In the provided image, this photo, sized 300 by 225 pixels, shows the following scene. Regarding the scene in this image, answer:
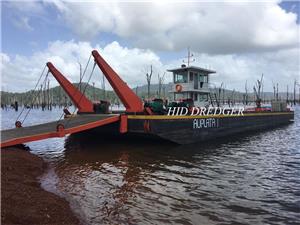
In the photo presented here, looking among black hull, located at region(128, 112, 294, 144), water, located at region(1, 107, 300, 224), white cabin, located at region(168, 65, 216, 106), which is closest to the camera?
water, located at region(1, 107, 300, 224)

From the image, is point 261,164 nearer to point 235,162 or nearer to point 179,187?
point 235,162

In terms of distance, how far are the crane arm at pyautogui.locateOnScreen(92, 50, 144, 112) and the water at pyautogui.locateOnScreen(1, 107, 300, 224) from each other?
2503 mm

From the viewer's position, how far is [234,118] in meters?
25.1

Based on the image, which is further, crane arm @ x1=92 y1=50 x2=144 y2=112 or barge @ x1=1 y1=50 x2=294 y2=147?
crane arm @ x1=92 y1=50 x2=144 y2=112

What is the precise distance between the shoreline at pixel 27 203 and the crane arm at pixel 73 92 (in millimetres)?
11689

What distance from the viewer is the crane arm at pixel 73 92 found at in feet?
70.9

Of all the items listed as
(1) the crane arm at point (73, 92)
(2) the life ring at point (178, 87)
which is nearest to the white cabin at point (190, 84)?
(2) the life ring at point (178, 87)

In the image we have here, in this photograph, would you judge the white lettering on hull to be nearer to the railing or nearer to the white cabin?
the white cabin

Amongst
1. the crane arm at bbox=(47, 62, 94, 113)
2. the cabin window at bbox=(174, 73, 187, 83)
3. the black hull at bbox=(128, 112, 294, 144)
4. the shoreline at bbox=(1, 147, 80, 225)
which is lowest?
the shoreline at bbox=(1, 147, 80, 225)

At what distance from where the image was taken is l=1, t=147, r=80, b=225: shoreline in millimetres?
5988

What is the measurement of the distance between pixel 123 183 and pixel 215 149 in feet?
29.1

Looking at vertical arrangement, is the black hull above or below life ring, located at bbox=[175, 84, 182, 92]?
below

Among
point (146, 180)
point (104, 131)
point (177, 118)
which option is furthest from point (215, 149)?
point (146, 180)

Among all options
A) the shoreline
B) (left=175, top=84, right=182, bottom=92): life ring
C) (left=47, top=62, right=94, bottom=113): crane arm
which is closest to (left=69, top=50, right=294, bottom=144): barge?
(left=175, top=84, right=182, bottom=92): life ring
